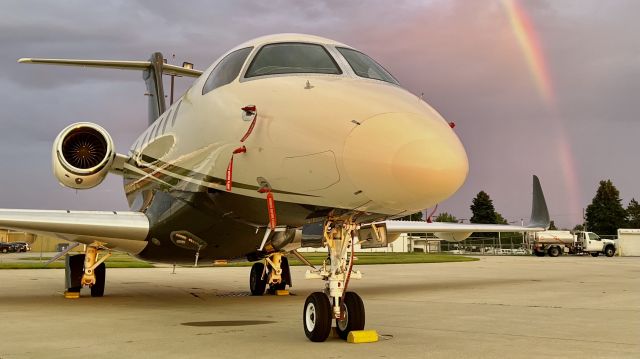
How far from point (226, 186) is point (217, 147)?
50 centimetres

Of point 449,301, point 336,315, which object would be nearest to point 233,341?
point 336,315

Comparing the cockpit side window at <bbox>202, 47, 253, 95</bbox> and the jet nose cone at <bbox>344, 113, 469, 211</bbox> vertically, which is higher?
the cockpit side window at <bbox>202, 47, 253, 95</bbox>

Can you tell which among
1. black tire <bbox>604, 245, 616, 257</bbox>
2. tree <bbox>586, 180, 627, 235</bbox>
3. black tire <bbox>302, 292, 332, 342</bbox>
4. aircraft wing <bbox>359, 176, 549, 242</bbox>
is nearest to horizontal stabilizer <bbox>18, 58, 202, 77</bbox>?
aircraft wing <bbox>359, 176, 549, 242</bbox>

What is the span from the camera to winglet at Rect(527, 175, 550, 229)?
18.4 metres

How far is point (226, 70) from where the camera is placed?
27.5 feet

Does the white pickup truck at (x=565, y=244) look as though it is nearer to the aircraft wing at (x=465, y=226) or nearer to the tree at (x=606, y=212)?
the aircraft wing at (x=465, y=226)

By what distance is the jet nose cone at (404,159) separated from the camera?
18.2 ft

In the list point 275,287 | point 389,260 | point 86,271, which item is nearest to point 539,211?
point 275,287

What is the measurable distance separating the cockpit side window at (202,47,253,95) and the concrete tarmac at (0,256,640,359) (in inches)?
127

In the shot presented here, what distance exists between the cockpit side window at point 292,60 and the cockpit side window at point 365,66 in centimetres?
23

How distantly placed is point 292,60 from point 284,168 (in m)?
1.52

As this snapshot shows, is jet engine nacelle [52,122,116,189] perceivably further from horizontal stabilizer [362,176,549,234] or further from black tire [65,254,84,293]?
horizontal stabilizer [362,176,549,234]

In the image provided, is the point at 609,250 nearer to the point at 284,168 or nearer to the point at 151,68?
the point at 151,68

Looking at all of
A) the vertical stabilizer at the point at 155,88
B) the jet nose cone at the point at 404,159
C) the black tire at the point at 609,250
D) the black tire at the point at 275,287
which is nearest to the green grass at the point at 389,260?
the vertical stabilizer at the point at 155,88
